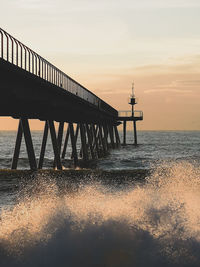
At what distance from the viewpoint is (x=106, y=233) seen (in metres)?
8.60

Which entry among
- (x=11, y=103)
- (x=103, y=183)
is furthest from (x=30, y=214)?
(x=11, y=103)

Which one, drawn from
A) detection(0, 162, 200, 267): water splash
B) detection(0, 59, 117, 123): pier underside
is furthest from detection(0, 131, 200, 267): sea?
detection(0, 59, 117, 123): pier underside

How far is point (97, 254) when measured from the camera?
7.78m

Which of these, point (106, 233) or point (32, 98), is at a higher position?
point (32, 98)

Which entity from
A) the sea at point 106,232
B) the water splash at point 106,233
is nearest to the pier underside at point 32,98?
the sea at point 106,232

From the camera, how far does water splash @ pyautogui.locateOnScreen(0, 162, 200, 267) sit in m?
7.61

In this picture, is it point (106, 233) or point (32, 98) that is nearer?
point (106, 233)

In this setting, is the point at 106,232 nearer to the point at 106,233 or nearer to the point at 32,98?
the point at 106,233

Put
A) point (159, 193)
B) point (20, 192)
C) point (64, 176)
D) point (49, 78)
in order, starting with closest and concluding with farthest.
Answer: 1. point (159, 193)
2. point (20, 192)
3. point (64, 176)
4. point (49, 78)

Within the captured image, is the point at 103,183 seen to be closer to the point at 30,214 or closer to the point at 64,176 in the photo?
the point at 64,176

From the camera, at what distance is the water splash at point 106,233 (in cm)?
761

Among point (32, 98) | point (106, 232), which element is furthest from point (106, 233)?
point (32, 98)

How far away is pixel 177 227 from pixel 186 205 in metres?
1.94

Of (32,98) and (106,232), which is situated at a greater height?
(32,98)
